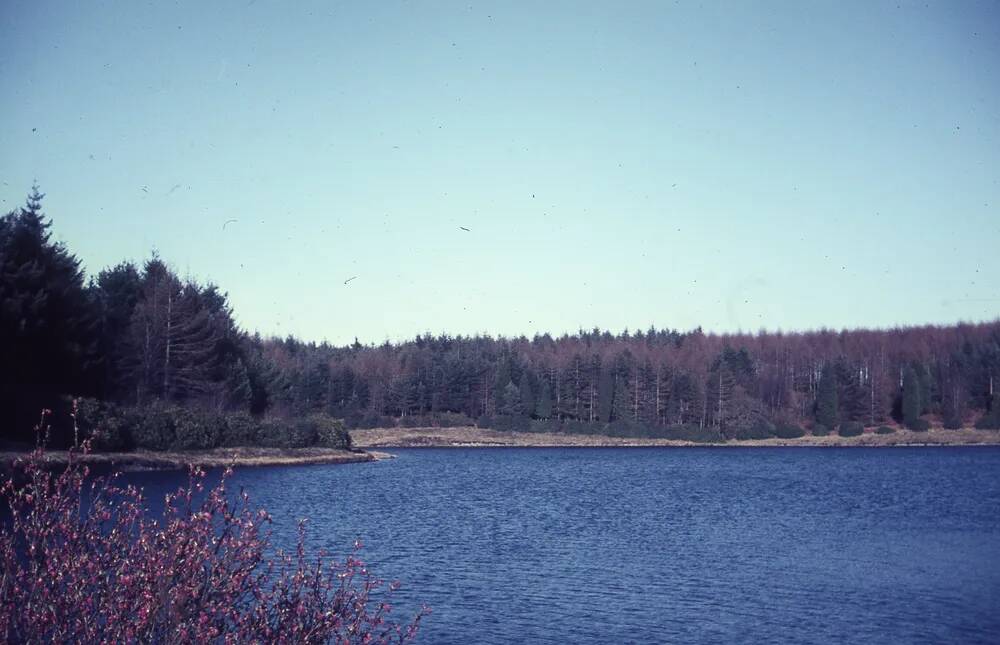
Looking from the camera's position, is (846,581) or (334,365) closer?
(846,581)

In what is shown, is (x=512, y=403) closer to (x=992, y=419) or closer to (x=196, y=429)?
(x=992, y=419)

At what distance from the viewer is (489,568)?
23031mm

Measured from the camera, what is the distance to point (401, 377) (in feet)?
376

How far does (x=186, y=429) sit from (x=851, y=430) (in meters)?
72.2

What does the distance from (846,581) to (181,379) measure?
50.9 meters

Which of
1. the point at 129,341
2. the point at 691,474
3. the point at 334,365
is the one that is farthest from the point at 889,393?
the point at 129,341

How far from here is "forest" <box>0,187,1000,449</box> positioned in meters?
45.4

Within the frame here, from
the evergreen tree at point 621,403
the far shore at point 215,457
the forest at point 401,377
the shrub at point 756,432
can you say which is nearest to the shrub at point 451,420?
the forest at point 401,377

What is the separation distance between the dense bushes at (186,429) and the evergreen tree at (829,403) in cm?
5903

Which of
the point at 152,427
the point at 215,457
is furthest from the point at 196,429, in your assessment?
the point at 152,427

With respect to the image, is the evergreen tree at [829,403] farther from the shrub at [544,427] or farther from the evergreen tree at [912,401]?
the shrub at [544,427]

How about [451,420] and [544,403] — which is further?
[451,420]

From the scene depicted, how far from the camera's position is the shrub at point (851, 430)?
313 ft

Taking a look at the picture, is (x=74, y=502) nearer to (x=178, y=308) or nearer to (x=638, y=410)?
(x=178, y=308)
